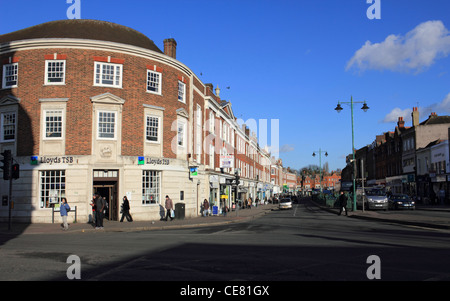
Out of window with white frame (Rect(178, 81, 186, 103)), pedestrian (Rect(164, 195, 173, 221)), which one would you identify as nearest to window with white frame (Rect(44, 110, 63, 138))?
pedestrian (Rect(164, 195, 173, 221))

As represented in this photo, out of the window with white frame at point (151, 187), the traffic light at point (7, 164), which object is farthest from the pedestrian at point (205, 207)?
the traffic light at point (7, 164)

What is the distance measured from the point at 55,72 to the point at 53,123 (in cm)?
341

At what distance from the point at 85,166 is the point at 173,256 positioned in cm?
1605

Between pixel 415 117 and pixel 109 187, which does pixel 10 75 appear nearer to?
pixel 109 187

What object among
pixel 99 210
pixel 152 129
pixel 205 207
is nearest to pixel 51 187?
pixel 99 210

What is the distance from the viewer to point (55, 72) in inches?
981

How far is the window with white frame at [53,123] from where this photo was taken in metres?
24.7

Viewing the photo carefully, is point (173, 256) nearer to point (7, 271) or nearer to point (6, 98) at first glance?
point (7, 271)

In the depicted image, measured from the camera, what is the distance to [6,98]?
2497 centimetres

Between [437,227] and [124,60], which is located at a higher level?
[124,60]

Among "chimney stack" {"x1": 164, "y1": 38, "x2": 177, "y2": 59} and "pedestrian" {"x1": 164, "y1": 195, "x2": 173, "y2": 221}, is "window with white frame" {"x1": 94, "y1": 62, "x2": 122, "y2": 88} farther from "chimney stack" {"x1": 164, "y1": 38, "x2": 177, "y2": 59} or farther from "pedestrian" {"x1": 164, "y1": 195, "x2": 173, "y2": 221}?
"pedestrian" {"x1": 164, "y1": 195, "x2": 173, "y2": 221}

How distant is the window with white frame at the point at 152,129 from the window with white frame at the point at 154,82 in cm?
204

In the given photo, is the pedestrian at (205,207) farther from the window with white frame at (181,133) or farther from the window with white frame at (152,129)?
the window with white frame at (152,129)
